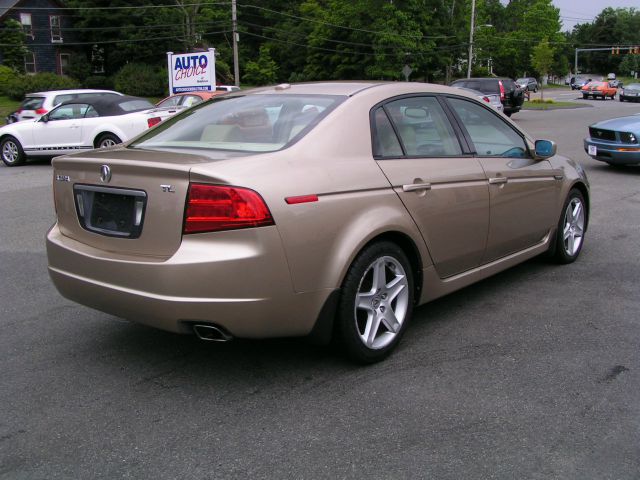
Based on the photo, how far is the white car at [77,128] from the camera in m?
14.4

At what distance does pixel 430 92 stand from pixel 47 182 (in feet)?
30.6

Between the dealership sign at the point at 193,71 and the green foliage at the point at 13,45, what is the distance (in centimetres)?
3202

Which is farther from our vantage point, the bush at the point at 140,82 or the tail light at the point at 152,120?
the bush at the point at 140,82

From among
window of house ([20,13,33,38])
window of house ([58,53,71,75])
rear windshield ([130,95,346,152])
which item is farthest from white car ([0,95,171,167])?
window of house ([20,13,33,38])

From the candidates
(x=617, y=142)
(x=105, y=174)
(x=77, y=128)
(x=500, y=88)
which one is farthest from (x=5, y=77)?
(x=105, y=174)

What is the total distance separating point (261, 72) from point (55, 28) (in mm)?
21542

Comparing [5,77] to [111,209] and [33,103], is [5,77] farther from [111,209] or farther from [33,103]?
[111,209]

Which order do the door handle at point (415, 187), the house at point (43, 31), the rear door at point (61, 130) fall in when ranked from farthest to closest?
the house at point (43, 31), the rear door at point (61, 130), the door handle at point (415, 187)

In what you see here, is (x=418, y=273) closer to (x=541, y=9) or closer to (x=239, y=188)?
(x=239, y=188)

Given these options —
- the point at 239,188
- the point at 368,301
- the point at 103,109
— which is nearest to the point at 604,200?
the point at 368,301

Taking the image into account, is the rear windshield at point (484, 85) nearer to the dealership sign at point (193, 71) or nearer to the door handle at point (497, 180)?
the dealership sign at point (193, 71)

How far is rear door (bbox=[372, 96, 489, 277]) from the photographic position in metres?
3.99

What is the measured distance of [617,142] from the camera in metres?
11.9

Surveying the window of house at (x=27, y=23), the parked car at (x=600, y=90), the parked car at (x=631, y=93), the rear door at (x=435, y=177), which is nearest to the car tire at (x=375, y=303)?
the rear door at (x=435, y=177)
